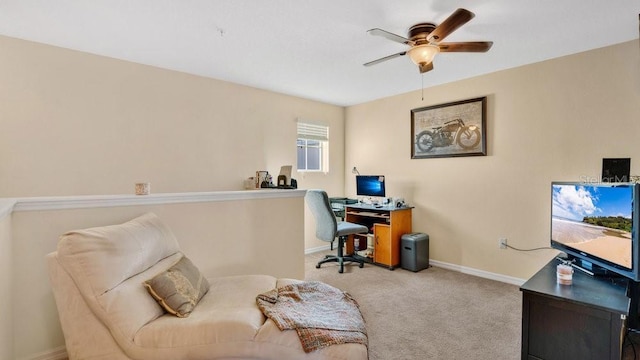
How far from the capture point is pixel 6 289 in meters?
1.69

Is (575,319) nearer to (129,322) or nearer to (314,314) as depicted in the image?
(314,314)

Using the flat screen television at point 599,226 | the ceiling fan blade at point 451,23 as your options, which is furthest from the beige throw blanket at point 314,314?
the ceiling fan blade at point 451,23

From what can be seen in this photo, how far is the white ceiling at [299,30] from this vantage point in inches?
83.6

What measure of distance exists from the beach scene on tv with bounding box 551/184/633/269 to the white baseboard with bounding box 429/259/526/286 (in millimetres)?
1191

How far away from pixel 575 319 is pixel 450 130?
2.66 metres

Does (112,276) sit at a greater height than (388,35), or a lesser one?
lesser

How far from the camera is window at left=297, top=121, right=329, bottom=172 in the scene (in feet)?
15.5

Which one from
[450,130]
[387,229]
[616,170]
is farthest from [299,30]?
[616,170]

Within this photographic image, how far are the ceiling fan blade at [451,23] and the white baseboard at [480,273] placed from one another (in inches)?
107

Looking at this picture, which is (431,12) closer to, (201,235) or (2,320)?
(201,235)

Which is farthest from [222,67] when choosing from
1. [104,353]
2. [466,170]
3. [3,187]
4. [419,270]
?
[419,270]

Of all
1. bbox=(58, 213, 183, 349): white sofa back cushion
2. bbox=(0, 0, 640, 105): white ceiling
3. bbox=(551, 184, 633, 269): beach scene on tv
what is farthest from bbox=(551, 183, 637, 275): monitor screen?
bbox=(58, 213, 183, 349): white sofa back cushion

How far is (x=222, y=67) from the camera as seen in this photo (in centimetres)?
332

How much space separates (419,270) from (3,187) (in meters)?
4.21
